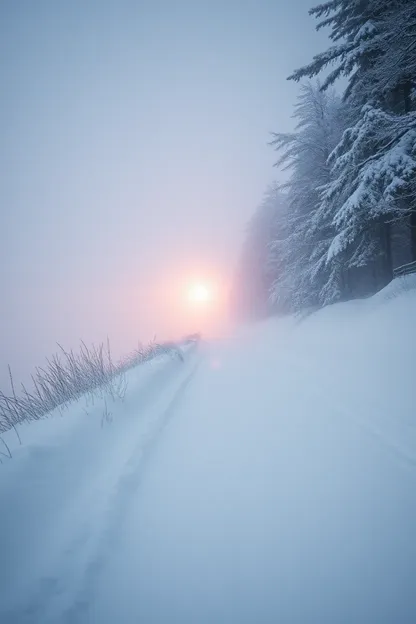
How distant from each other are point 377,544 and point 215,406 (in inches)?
124

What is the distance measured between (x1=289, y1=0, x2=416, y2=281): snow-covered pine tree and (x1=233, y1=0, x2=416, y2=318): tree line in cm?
3

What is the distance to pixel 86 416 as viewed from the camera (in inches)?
134

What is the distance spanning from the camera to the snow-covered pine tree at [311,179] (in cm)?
1141

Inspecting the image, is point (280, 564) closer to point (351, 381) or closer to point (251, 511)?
point (251, 511)

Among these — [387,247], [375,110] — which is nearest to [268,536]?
[375,110]

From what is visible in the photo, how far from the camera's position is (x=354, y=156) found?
738cm

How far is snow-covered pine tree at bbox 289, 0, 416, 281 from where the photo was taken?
6.13 m

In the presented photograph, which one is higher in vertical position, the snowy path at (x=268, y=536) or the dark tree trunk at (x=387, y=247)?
the dark tree trunk at (x=387, y=247)

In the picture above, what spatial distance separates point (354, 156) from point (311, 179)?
5.51m

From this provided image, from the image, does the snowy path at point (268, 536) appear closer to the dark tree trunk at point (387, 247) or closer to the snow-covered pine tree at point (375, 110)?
the snow-covered pine tree at point (375, 110)

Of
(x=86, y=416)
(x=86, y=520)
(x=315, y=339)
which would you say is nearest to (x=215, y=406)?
(x=86, y=416)

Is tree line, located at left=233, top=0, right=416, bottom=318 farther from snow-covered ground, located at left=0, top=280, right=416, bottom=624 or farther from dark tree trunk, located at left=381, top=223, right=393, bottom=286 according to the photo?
snow-covered ground, located at left=0, top=280, right=416, bottom=624

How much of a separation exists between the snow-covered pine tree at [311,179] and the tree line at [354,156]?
49 mm

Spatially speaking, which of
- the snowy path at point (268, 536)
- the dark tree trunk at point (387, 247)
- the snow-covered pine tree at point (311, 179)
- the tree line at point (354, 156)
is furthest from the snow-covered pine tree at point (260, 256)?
the snowy path at point (268, 536)
